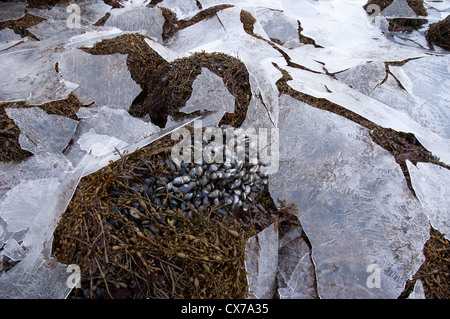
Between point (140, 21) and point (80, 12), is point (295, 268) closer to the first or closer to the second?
point (140, 21)

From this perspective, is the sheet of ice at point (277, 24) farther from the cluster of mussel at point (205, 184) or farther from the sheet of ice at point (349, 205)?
the cluster of mussel at point (205, 184)

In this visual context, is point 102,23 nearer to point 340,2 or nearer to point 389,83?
point 389,83

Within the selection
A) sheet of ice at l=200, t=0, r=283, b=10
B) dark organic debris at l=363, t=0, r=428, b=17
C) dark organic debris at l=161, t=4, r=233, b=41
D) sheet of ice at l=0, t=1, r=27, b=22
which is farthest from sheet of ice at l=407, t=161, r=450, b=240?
sheet of ice at l=0, t=1, r=27, b=22

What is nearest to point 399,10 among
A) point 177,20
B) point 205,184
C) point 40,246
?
point 177,20

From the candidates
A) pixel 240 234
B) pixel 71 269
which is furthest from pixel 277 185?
pixel 71 269

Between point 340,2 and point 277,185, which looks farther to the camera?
point 340,2

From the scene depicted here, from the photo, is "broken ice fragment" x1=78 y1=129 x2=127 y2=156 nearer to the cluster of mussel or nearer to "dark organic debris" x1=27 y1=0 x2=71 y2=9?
the cluster of mussel
